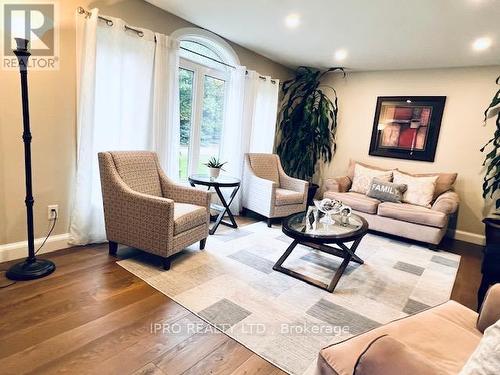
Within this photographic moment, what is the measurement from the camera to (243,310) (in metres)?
1.98

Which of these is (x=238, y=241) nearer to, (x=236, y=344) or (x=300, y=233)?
(x=300, y=233)

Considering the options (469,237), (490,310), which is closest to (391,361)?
(490,310)

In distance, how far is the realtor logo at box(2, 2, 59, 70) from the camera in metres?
2.10

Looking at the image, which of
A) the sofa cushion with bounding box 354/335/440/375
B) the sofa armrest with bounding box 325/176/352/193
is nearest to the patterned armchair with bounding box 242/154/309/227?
the sofa armrest with bounding box 325/176/352/193

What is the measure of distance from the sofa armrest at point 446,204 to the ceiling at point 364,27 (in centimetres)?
172

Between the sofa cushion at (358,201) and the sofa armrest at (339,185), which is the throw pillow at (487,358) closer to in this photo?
the sofa cushion at (358,201)

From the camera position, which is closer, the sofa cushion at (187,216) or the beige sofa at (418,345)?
the beige sofa at (418,345)

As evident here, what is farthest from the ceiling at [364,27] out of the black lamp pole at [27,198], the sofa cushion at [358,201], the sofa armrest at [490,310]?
the sofa armrest at [490,310]

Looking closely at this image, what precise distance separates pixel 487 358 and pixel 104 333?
5.63ft

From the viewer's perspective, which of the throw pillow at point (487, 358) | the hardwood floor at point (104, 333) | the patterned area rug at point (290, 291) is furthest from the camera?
the patterned area rug at point (290, 291)

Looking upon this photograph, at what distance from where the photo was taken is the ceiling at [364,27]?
2541 mm

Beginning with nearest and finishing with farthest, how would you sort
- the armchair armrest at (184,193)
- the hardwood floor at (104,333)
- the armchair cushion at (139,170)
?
the hardwood floor at (104,333) < the armchair cushion at (139,170) < the armchair armrest at (184,193)

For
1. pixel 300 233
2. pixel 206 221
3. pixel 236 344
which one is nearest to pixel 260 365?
pixel 236 344

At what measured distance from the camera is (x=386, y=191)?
13.1 feet
